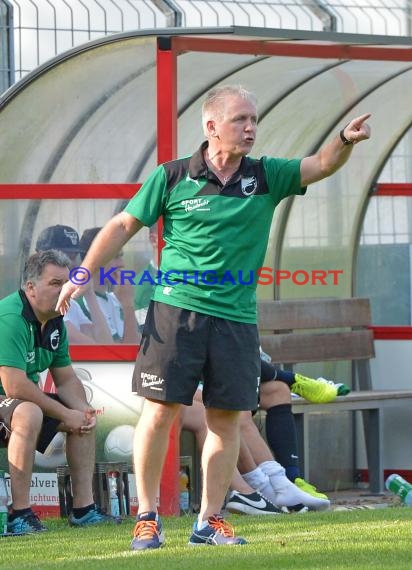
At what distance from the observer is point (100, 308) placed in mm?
8836

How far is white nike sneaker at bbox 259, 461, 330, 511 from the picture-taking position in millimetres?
8547

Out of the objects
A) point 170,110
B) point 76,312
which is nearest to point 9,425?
point 76,312

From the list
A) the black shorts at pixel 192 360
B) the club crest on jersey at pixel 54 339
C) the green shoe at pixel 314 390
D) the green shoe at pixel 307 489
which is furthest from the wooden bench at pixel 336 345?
the black shorts at pixel 192 360

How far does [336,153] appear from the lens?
6.18 metres

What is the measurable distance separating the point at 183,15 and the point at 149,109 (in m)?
5.07

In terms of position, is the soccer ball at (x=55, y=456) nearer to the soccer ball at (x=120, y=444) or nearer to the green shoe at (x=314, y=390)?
the soccer ball at (x=120, y=444)

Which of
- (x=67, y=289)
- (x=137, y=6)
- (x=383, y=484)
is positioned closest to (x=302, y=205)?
(x=383, y=484)

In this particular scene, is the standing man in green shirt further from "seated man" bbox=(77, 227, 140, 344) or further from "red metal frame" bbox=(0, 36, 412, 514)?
"seated man" bbox=(77, 227, 140, 344)

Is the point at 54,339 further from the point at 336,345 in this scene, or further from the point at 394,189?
the point at 394,189

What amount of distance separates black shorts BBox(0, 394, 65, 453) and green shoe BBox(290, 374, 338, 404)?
1.93 meters

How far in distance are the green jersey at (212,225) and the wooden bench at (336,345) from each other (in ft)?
12.1

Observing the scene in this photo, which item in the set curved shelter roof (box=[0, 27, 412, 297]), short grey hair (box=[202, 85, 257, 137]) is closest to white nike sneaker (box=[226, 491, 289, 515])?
curved shelter roof (box=[0, 27, 412, 297])

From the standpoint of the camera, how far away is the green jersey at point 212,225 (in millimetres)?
6270

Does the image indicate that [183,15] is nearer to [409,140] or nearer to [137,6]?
[137,6]
